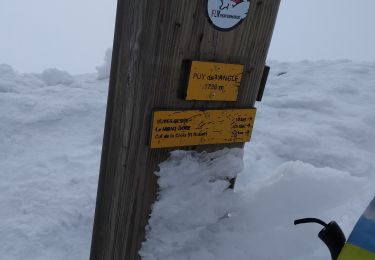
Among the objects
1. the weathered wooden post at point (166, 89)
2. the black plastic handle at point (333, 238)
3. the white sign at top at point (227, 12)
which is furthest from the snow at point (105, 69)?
the black plastic handle at point (333, 238)

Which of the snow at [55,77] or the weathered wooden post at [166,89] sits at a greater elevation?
the weathered wooden post at [166,89]

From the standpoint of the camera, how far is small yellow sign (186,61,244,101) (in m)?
1.59

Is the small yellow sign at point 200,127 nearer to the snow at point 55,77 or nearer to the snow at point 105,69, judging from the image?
the snow at point 55,77

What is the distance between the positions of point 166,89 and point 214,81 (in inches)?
9.3

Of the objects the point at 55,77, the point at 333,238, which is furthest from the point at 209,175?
the point at 55,77

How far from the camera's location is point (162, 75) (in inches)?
60.0

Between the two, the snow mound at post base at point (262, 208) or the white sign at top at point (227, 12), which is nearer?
the white sign at top at point (227, 12)

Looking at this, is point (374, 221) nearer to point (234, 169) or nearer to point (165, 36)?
point (234, 169)

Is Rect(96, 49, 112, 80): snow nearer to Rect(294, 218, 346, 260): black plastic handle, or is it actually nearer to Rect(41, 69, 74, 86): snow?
Rect(41, 69, 74, 86): snow

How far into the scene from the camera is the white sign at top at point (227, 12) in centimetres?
152

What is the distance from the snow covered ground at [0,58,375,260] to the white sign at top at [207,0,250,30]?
0.63 metres

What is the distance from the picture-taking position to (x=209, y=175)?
183cm

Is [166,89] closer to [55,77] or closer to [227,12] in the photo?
[227,12]

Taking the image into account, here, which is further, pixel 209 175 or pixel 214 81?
pixel 209 175
